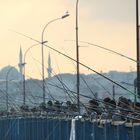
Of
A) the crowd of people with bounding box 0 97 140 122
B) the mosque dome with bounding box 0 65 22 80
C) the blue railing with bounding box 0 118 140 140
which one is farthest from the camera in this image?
the mosque dome with bounding box 0 65 22 80

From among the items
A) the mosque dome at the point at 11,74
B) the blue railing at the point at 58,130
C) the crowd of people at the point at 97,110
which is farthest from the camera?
the mosque dome at the point at 11,74

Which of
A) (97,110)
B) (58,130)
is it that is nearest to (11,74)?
(58,130)

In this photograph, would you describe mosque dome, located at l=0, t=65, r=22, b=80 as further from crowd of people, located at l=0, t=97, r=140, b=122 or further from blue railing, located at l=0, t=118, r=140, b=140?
crowd of people, located at l=0, t=97, r=140, b=122

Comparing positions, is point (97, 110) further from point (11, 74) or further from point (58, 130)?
point (11, 74)

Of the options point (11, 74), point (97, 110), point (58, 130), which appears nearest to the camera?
point (97, 110)

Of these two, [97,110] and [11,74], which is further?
[11,74]

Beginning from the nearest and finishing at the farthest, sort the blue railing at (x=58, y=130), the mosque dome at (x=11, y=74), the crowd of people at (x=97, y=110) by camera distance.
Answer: the crowd of people at (x=97, y=110), the blue railing at (x=58, y=130), the mosque dome at (x=11, y=74)

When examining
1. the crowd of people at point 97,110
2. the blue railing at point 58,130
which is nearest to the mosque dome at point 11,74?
the blue railing at point 58,130

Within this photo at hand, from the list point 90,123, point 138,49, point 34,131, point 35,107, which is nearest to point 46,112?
point 34,131

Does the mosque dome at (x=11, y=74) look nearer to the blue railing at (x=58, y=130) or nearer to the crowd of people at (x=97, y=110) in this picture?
the blue railing at (x=58, y=130)

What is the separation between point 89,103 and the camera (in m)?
24.3

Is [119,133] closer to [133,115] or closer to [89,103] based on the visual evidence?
[133,115]

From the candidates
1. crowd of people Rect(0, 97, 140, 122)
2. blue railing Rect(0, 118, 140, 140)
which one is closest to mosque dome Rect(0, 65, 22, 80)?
blue railing Rect(0, 118, 140, 140)

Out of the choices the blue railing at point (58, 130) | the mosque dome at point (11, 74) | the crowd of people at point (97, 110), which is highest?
the mosque dome at point (11, 74)
